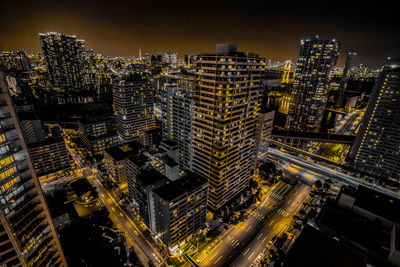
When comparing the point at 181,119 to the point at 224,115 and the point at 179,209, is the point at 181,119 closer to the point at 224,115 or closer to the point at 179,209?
the point at 224,115

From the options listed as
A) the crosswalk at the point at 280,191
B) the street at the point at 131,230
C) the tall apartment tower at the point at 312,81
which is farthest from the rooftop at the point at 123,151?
the tall apartment tower at the point at 312,81

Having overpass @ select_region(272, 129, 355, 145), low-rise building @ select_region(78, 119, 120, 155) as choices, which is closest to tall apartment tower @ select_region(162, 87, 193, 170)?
low-rise building @ select_region(78, 119, 120, 155)

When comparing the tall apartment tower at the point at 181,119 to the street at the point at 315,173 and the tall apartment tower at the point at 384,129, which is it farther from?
the tall apartment tower at the point at 384,129

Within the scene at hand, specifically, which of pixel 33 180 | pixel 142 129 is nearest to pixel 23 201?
pixel 33 180

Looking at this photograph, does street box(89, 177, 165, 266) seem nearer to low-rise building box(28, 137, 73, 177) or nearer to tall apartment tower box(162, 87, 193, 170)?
low-rise building box(28, 137, 73, 177)

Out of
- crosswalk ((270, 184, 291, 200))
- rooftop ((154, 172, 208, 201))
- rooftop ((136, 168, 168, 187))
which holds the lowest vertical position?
crosswalk ((270, 184, 291, 200))
